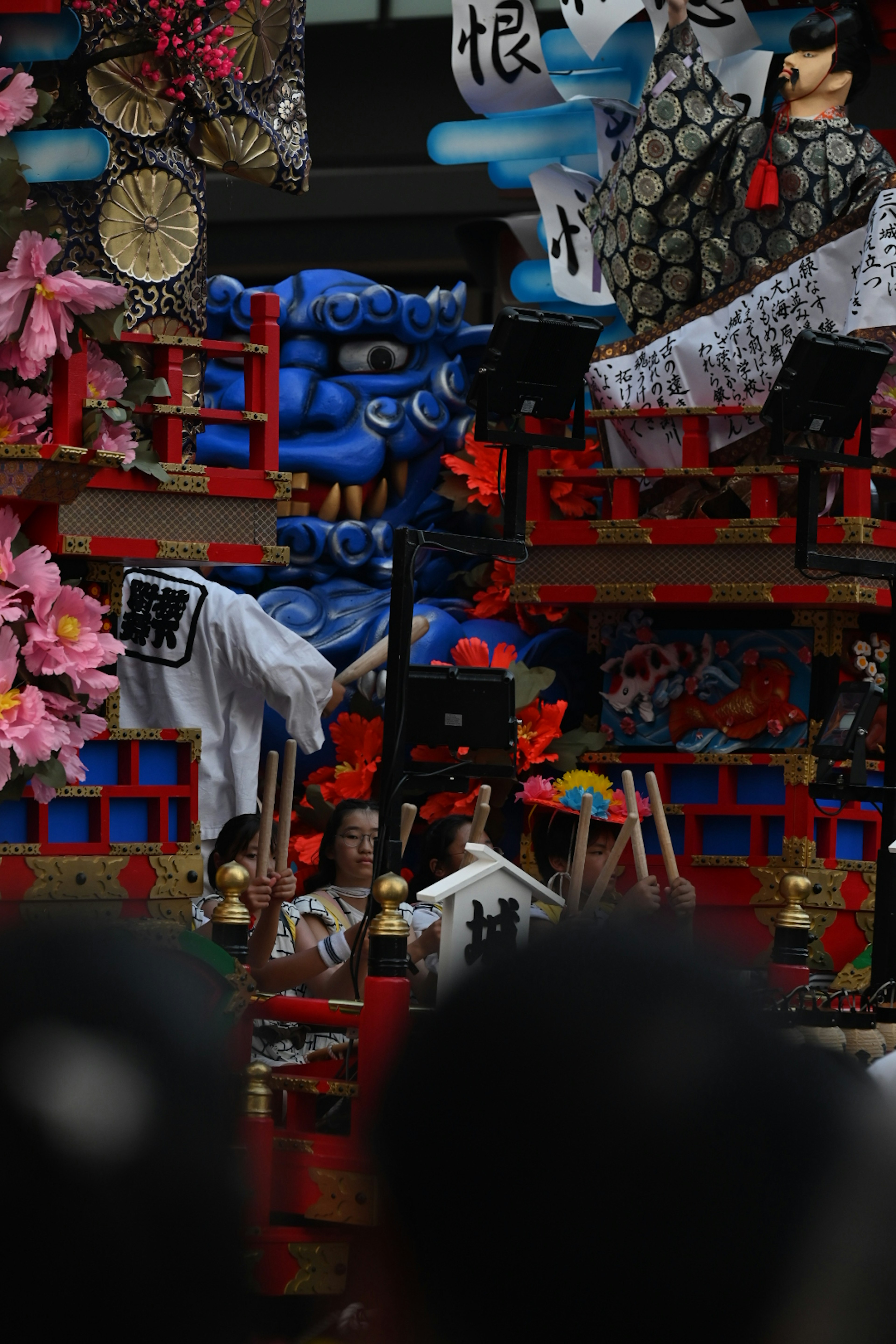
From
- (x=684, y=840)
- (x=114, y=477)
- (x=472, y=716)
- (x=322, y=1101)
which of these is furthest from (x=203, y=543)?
(x=684, y=840)

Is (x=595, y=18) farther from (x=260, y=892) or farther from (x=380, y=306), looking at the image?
(x=260, y=892)

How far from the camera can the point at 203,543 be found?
4.67m

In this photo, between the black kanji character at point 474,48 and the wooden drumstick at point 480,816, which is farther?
the black kanji character at point 474,48

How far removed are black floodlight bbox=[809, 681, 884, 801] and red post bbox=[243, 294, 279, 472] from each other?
1.65 m

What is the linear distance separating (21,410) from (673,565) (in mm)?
2313

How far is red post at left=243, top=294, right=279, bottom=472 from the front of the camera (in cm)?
486

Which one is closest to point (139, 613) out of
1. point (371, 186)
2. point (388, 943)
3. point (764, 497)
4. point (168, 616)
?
point (168, 616)

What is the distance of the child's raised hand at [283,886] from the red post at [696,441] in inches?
96.2

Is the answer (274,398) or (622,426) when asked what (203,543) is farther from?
(622,426)

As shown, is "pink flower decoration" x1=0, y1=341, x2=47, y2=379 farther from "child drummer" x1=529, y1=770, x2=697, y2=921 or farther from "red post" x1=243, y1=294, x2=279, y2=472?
"child drummer" x1=529, y1=770, x2=697, y2=921

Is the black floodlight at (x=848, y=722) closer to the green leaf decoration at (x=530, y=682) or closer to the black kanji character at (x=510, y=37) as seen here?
the green leaf decoration at (x=530, y=682)

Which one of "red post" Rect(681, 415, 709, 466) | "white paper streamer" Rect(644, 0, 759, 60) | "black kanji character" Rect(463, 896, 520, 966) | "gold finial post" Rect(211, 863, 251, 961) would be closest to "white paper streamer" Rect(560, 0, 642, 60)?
"white paper streamer" Rect(644, 0, 759, 60)

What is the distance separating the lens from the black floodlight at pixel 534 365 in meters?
4.06

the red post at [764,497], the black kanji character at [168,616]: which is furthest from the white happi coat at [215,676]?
the red post at [764,497]
